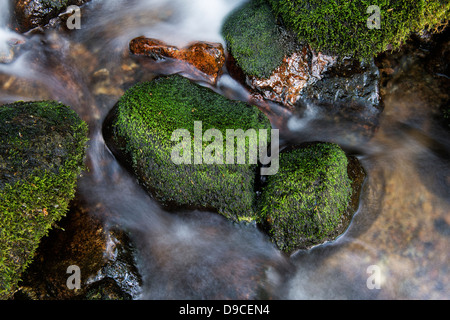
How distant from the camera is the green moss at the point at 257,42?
4.36 metres

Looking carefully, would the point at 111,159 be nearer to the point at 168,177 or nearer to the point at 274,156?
the point at 168,177

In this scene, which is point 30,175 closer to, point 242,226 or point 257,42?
point 242,226

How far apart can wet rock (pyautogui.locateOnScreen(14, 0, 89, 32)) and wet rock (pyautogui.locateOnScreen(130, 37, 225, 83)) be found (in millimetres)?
1320

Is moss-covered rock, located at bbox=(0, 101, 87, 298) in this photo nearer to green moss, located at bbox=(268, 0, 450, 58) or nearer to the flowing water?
the flowing water

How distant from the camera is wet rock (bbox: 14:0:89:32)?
4.67 meters

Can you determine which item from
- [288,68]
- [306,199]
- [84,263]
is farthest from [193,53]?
[84,263]

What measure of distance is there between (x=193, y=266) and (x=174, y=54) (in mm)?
2938

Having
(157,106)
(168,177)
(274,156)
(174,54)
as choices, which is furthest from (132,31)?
(274,156)

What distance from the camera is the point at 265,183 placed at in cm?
405

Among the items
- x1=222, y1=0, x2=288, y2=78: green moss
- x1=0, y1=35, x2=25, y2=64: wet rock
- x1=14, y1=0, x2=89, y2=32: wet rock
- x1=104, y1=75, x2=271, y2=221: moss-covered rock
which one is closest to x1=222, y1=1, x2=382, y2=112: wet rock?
x1=222, y1=0, x2=288, y2=78: green moss

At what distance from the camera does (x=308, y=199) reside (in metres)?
3.67

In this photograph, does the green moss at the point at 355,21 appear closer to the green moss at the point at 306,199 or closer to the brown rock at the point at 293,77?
the brown rock at the point at 293,77

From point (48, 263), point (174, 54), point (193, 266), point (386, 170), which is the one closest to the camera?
point (48, 263)

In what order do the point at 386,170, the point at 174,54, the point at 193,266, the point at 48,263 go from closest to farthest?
the point at 48,263 → the point at 193,266 → the point at 386,170 → the point at 174,54
